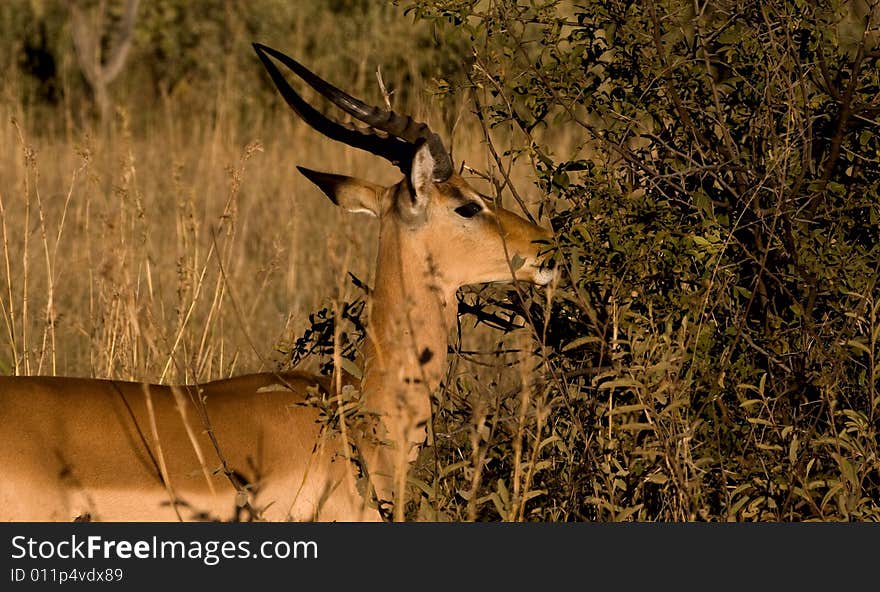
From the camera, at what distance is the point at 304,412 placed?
14.0ft

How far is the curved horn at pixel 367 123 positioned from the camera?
423 centimetres

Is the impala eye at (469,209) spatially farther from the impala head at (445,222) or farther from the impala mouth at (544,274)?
the impala mouth at (544,274)

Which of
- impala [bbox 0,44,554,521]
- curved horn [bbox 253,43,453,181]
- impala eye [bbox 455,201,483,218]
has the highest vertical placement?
curved horn [bbox 253,43,453,181]

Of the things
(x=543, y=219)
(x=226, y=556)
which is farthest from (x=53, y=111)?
(x=226, y=556)

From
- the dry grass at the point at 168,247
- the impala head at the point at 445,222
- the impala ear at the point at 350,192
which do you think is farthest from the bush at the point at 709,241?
the dry grass at the point at 168,247

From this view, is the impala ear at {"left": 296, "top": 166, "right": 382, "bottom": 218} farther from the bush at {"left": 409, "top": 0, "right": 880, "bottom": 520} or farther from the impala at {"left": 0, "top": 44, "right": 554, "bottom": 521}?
the bush at {"left": 409, "top": 0, "right": 880, "bottom": 520}

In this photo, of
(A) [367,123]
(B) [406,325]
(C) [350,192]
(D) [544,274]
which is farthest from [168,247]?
(D) [544,274]

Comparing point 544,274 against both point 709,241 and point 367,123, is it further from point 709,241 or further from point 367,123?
point 367,123

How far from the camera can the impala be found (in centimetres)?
389

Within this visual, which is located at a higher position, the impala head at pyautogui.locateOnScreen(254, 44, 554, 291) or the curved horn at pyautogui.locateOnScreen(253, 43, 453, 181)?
the curved horn at pyautogui.locateOnScreen(253, 43, 453, 181)

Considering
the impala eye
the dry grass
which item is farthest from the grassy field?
the dry grass

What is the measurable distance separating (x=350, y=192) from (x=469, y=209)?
1.40 feet

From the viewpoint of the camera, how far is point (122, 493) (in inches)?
154

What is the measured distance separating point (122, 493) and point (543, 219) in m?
1.73
